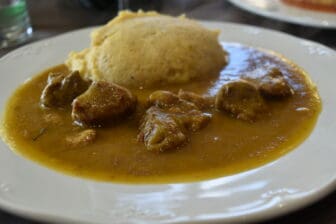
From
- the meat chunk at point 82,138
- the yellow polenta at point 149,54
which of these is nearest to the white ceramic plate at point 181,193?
the meat chunk at point 82,138

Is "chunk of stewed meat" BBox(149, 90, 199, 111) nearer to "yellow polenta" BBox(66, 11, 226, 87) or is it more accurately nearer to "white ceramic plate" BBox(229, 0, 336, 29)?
"yellow polenta" BBox(66, 11, 226, 87)

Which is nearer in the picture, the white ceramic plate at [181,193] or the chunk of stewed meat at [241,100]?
the white ceramic plate at [181,193]

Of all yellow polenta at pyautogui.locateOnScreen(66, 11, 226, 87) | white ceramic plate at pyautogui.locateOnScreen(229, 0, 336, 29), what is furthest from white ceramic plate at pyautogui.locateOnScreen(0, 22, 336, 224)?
white ceramic plate at pyautogui.locateOnScreen(229, 0, 336, 29)

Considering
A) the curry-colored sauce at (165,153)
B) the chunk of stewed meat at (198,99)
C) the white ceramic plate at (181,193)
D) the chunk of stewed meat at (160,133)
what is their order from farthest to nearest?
1. the chunk of stewed meat at (198,99)
2. the chunk of stewed meat at (160,133)
3. the curry-colored sauce at (165,153)
4. the white ceramic plate at (181,193)

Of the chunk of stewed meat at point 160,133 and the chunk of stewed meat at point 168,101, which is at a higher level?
the chunk of stewed meat at point 160,133

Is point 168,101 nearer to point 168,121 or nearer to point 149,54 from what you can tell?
point 168,121

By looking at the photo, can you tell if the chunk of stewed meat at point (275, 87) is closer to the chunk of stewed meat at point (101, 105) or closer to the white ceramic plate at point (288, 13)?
the chunk of stewed meat at point (101, 105)

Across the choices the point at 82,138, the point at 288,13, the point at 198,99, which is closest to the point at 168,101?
the point at 198,99

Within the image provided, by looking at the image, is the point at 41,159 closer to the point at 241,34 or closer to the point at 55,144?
the point at 55,144
